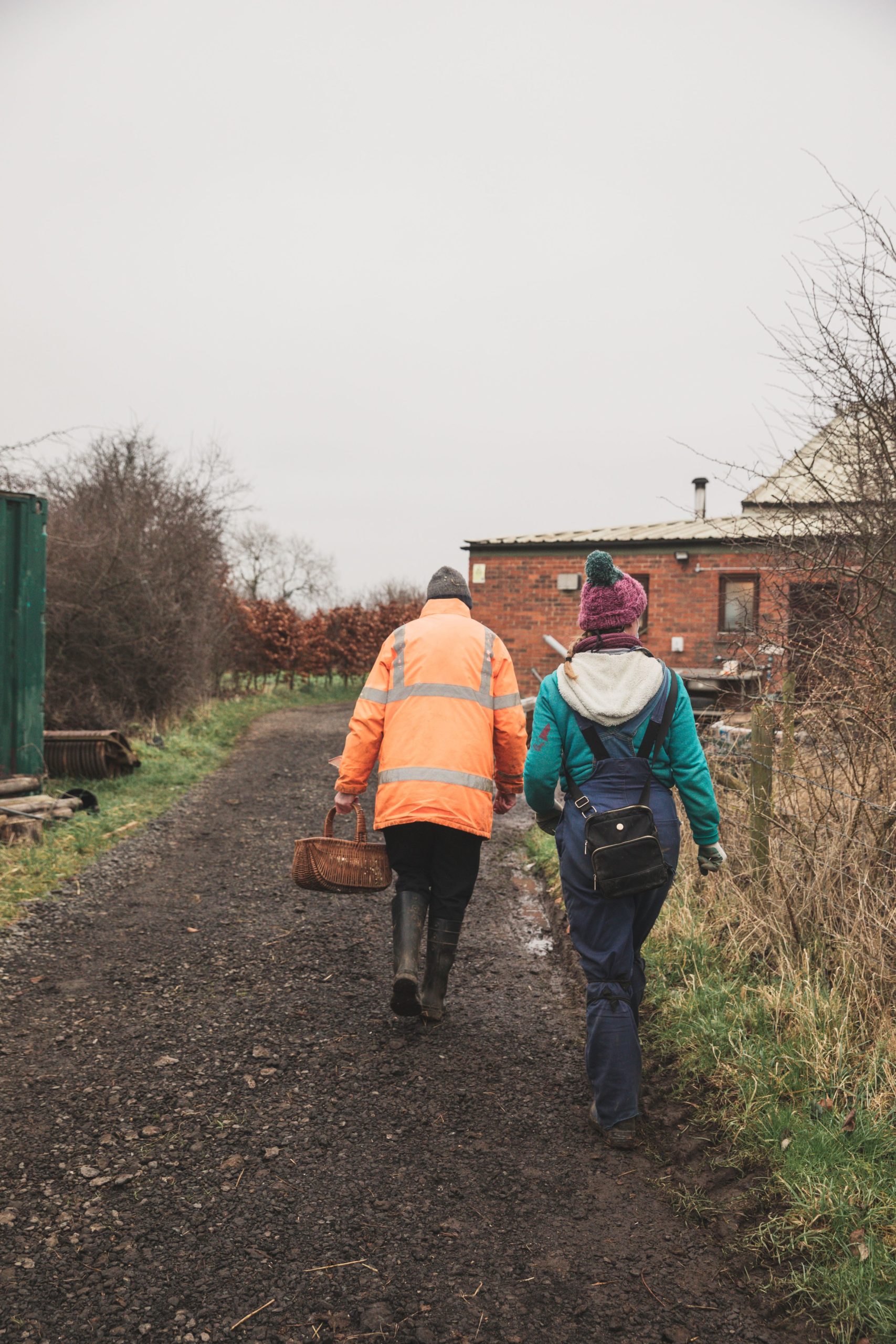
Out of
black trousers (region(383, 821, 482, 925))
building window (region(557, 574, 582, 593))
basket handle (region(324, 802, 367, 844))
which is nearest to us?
black trousers (region(383, 821, 482, 925))

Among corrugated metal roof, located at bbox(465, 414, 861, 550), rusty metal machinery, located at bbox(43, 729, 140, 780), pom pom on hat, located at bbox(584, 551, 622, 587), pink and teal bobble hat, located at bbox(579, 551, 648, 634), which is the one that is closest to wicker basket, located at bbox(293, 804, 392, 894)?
pink and teal bobble hat, located at bbox(579, 551, 648, 634)

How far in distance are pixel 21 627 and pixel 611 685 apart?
6.31 m

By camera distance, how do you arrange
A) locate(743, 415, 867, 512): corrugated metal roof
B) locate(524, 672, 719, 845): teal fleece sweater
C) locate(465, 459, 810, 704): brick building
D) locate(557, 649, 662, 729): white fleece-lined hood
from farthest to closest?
locate(465, 459, 810, 704): brick building
locate(743, 415, 867, 512): corrugated metal roof
locate(524, 672, 719, 845): teal fleece sweater
locate(557, 649, 662, 729): white fleece-lined hood

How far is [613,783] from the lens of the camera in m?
3.26

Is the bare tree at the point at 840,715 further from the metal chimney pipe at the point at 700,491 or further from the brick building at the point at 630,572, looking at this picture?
the metal chimney pipe at the point at 700,491

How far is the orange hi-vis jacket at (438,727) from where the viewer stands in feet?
12.8

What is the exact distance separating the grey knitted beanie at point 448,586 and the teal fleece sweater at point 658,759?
3.43 ft

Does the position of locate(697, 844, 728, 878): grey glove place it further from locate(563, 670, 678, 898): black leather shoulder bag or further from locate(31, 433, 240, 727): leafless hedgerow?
locate(31, 433, 240, 727): leafless hedgerow

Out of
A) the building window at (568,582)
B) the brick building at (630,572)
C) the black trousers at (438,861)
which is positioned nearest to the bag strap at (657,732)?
the black trousers at (438,861)

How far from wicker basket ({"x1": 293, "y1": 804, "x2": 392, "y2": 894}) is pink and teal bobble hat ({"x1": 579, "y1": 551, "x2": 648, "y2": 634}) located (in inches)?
57.5

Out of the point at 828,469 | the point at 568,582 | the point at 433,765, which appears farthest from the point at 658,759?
the point at 568,582

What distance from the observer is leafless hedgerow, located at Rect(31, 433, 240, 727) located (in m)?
11.8

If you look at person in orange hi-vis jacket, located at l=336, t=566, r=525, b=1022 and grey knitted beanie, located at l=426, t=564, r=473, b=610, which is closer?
person in orange hi-vis jacket, located at l=336, t=566, r=525, b=1022

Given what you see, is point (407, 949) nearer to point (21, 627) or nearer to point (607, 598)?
point (607, 598)
